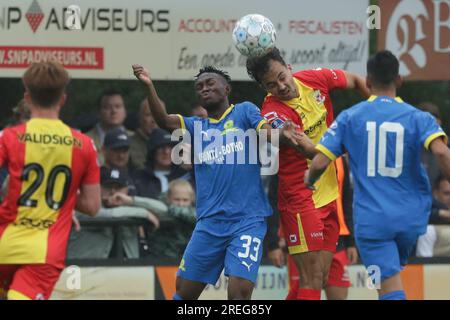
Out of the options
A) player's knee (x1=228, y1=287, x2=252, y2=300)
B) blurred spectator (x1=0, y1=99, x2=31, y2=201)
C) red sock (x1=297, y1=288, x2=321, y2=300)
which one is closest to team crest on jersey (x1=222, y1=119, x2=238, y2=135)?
player's knee (x1=228, y1=287, x2=252, y2=300)

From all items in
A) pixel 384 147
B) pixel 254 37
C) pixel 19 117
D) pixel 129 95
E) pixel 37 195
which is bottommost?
pixel 37 195

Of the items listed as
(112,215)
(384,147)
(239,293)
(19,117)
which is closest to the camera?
(384,147)

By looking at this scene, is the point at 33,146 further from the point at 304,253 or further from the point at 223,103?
the point at 304,253

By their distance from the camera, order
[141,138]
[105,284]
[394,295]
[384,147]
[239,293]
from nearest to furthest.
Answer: [384,147] → [394,295] → [239,293] → [105,284] → [141,138]

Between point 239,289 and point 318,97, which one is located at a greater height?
point 318,97

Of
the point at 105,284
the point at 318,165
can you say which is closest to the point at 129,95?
the point at 105,284

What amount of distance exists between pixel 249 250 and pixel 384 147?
149 centimetres

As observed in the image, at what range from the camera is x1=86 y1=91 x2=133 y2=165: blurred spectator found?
1238 cm

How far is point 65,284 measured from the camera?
40.0ft

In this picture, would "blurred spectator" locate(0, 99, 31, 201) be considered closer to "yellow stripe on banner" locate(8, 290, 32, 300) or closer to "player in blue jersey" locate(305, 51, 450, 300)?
"yellow stripe on banner" locate(8, 290, 32, 300)

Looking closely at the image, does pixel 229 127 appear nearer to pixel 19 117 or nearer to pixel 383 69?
pixel 383 69

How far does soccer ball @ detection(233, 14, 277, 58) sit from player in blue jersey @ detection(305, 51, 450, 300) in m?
1.47

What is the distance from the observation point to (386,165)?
8.13 metres
